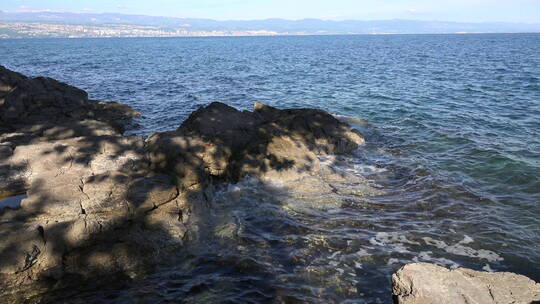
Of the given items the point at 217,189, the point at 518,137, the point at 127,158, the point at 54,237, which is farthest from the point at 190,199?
the point at 518,137

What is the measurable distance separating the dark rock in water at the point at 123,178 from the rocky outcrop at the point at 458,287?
5.53 metres

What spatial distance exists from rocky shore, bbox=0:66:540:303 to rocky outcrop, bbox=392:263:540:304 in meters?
0.03

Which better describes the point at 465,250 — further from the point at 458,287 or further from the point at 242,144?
the point at 242,144

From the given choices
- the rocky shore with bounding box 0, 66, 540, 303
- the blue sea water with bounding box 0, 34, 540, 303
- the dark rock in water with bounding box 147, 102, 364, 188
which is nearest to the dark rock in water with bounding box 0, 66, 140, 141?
the rocky shore with bounding box 0, 66, 540, 303

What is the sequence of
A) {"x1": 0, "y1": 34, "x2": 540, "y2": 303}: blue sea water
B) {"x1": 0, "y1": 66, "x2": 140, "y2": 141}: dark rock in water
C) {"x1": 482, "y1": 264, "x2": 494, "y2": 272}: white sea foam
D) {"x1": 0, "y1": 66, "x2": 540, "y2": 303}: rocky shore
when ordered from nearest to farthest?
{"x1": 0, "y1": 66, "x2": 540, "y2": 303}: rocky shore, {"x1": 0, "y1": 34, "x2": 540, "y2": 303}: blue sea water, {"x1": 482, "y1": 264, "x2": 494, "y2": 272}: white sea foam, {"x1": 0, "y1": 66, "x2": 140, "y2": 141}: dark rock in water

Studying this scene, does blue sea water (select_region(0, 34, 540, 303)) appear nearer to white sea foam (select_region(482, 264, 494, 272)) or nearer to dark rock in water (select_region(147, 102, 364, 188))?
white sea foam (select_region(482, 264, 494, 272))

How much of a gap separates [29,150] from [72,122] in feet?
14.7

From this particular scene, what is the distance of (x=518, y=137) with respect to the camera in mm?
19188

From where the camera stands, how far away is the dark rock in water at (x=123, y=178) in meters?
8.41

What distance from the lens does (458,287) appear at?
685 centimetres

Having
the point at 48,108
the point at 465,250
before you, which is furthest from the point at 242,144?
the point at 48,108

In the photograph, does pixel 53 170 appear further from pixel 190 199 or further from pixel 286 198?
pixel 286 198

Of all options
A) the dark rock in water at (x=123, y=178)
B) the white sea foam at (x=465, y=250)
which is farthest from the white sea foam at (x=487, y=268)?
the dark rock in water at (x=123, y=178)

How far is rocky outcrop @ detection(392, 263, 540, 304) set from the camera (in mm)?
6625
